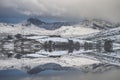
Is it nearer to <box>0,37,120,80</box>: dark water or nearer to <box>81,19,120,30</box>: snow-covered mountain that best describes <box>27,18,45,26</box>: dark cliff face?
<box>0,37,120,80</box>: dark water

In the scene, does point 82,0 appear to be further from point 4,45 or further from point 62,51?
point 4,45

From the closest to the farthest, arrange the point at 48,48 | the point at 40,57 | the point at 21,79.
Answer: the point at 21,79
the point at 40,57
the point at 48,48

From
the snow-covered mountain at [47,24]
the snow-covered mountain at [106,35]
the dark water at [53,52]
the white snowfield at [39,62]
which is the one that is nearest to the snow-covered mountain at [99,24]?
the snow-covered mountain at [106,35]

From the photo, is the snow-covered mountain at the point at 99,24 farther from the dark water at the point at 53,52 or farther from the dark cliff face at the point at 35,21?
the dark cliff face at the point at 35,21

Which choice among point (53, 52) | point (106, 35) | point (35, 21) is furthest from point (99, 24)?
point (35, 21)

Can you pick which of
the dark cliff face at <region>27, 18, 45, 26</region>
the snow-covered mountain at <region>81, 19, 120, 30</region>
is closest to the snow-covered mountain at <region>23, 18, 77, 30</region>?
the dark cliff face at <region>27, 18, 45, 26</region>

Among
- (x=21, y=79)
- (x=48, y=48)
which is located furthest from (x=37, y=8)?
(x=21, y=79)

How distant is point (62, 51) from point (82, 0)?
2320mm

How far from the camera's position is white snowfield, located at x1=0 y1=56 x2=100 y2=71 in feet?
36.8

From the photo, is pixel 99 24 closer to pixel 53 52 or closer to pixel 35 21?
pixel 53 52

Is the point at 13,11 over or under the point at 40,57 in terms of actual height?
over

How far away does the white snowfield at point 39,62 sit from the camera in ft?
36.8

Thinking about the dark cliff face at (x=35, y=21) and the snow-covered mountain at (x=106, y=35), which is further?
the snow-covered mountain at (x=106, y=35)

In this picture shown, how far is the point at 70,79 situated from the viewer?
995 cm
